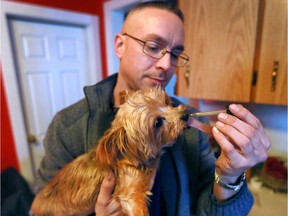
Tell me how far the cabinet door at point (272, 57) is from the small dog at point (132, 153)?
1.28 feet

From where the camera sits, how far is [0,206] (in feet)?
5.42

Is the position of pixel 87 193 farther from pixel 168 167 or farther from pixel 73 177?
pixel 168 167

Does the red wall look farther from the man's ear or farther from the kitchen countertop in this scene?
the kitchen countertop

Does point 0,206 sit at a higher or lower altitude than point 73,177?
lower

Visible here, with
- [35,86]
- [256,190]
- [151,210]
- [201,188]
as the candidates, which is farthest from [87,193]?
[35,86]

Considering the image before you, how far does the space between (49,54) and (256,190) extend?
2168 millimetres

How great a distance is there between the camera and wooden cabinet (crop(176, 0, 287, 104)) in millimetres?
647

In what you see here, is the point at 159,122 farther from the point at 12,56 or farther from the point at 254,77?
the point at 12,56

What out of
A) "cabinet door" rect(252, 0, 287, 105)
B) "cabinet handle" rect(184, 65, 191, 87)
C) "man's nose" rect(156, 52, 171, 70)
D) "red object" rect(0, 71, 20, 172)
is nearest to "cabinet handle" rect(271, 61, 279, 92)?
"cabinet door" rect(252, 0, 287, 105)

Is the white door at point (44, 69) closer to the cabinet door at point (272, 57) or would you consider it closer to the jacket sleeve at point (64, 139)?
the jacket sleeve at point (64, 139)

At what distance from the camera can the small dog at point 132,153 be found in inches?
27.5

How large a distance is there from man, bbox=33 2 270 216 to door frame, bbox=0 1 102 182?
4.12 ft

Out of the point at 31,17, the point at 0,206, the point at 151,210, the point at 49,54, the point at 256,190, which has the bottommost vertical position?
the point at 0,206

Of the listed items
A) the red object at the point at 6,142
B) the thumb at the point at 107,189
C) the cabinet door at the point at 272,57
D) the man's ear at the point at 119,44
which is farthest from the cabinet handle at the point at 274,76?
the red object at the point at 6,142
